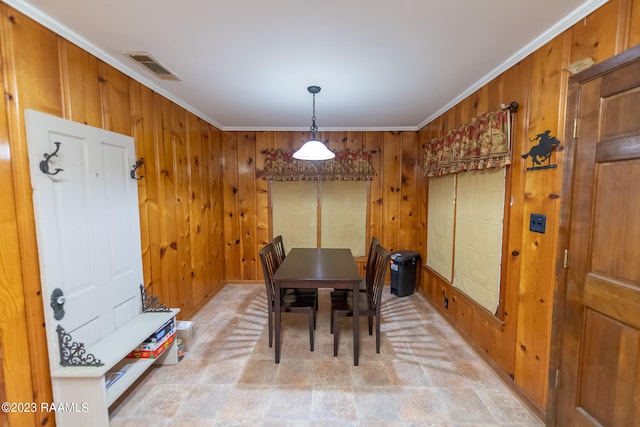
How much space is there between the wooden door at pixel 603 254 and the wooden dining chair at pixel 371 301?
3.83ft

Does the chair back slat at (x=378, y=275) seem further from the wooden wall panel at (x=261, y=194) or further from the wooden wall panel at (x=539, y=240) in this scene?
the wooden wall panel at (x=261, y=194)

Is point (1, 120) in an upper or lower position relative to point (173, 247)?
upper

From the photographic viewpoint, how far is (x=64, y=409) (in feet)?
4.99

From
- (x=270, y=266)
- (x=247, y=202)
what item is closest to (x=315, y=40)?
(x=270, y=266)

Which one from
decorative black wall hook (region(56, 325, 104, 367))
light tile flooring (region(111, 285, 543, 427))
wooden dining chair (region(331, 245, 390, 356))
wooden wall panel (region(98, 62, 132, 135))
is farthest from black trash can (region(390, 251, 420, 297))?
wooden wall panel (region(98, 62, 132, 135))

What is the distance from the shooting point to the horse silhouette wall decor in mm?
1621

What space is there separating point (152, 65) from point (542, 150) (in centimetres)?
286

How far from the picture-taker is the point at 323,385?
6.56ft

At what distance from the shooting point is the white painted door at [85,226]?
57.7 inches

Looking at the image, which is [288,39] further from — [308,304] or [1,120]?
[308,304]

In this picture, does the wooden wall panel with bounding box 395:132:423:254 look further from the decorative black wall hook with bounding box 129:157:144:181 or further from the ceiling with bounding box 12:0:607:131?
the decorative black wall hook with bounding box 129:157:144:181

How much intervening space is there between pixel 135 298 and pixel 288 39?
7.46 ft

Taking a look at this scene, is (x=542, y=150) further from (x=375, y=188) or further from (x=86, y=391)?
(x=86, y=391)

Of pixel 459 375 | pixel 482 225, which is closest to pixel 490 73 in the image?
pixel 482 225
